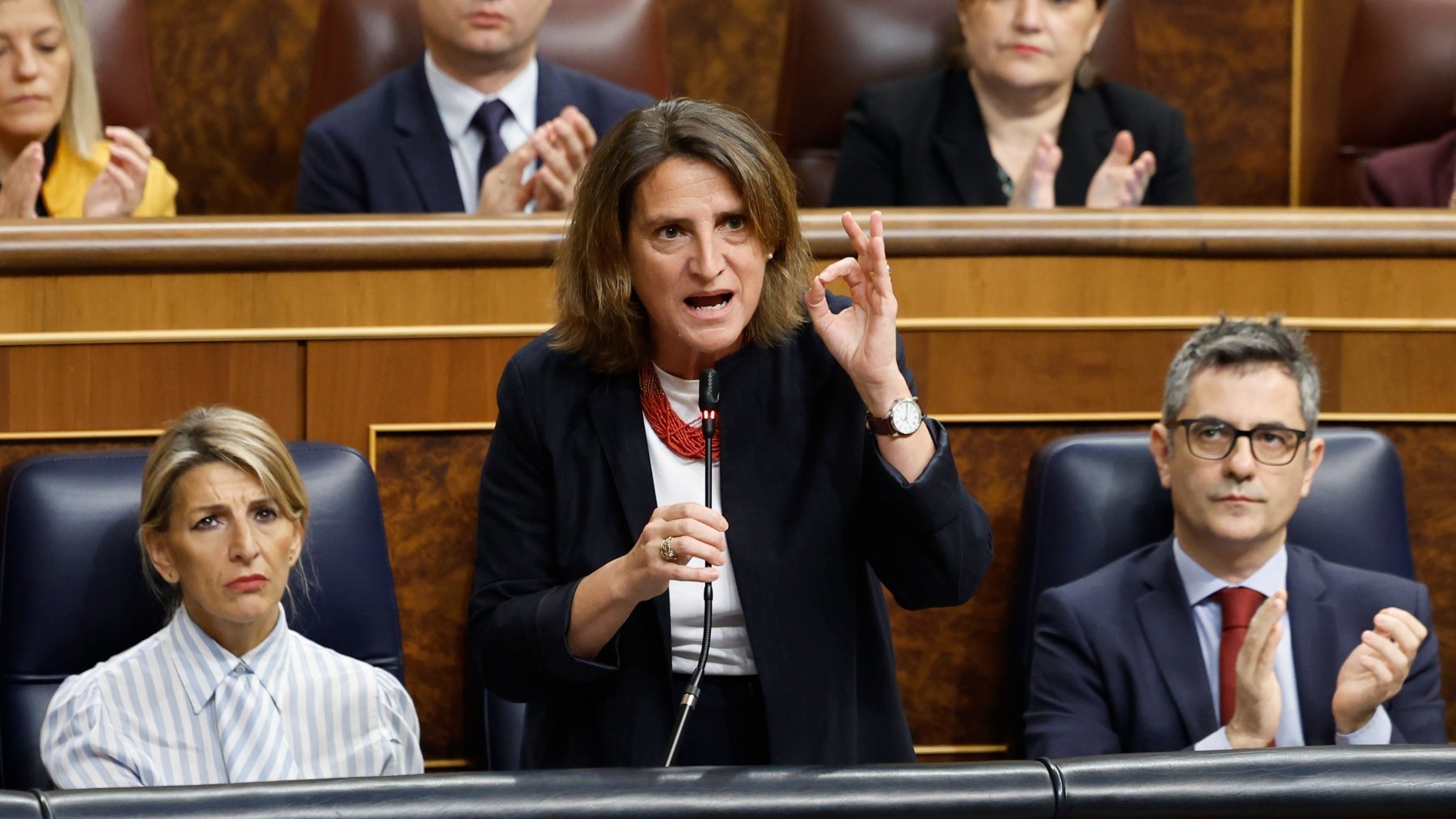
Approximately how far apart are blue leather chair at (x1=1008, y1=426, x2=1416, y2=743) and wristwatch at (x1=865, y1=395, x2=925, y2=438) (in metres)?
0.46

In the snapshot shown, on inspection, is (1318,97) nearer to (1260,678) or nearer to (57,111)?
(1260,678)

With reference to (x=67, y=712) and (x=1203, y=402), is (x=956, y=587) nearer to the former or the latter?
(x=1203, y=402)

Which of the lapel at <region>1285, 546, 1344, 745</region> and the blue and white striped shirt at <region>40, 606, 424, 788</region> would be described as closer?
the blue and white striped shirt at <region>40, 606, 424, 788</region>

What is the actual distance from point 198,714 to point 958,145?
0.93m

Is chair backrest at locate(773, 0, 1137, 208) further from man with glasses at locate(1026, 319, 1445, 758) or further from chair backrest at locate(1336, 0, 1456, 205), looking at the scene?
man with glasses at locate(1026, 319, 1445, 758)

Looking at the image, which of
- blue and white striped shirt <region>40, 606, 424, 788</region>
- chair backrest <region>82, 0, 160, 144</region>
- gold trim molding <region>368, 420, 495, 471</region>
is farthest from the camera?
chair backrest <region>82, 0, 160, 144</region>

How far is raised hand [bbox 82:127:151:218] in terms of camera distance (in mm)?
1580

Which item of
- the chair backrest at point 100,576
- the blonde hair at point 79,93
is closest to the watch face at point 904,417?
the chair backrest at point 100,576

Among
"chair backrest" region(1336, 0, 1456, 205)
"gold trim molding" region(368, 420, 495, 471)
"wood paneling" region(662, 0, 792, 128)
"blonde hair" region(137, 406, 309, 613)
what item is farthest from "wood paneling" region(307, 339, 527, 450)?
"chair backrest" region(1336, 0, 1456, 205)

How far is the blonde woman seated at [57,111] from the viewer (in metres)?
1.66

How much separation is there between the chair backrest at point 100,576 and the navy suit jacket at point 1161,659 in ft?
1.57

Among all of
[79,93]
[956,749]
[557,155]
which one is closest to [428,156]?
[557,155]

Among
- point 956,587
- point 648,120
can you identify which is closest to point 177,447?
point 648,120

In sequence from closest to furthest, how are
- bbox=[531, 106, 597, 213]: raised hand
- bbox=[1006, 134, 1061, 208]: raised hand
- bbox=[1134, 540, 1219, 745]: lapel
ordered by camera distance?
1. bbox=[1134, 540, 1219, 745]: lapel
2. bbox=[531, 106, 597, 213]: raised hand
3. bbox=[1006, 134, 1061, 208]: raised hand
